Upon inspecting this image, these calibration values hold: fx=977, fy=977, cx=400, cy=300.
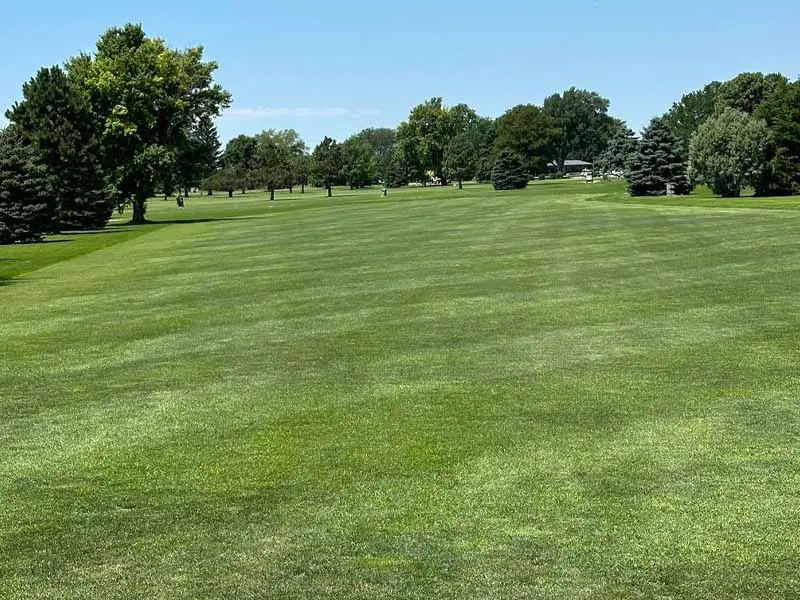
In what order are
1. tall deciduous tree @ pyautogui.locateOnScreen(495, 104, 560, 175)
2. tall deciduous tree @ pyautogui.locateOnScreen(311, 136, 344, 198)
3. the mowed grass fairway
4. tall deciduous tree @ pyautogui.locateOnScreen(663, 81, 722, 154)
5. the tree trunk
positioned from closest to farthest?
the mowed grass fairway, the tree trunk, tall deciduous tree @ pyautogui.locateOnScreen(663, 81, 722, 154), tall deciduous tree @ pyautogui.locateOnScreen(311, 136, 344, 198), tall deciduous tree @ pyautogui.locateOnScreen(495, 104, 560, 175)

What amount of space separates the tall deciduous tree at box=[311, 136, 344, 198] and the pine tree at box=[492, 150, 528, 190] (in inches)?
1742

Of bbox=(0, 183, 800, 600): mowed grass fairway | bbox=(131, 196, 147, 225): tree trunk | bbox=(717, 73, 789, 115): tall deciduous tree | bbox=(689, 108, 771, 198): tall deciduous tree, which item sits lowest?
bbox=(131, 196, 147, 225): tree trunk

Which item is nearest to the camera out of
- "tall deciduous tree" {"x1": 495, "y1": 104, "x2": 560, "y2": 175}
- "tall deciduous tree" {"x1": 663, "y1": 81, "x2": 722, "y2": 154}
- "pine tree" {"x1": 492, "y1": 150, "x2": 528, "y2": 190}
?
"pine tree" {"x1": 492, "y1": 150, "x2": 528, "y2": 190}

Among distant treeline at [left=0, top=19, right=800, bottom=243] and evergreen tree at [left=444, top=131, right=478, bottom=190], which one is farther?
evergreen tree at [left=444, top=131, right=478, bottom=190]

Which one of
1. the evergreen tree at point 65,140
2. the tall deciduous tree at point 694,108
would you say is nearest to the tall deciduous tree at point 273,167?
the tall deciduous tree at point 694,108

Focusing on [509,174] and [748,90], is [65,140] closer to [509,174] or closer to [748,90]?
[509,174]

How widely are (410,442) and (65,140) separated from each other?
58.7 meters

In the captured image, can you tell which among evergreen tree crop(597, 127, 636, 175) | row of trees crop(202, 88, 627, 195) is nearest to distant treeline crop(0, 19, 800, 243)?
evergreen tree crop(597, 127, 636, 175)

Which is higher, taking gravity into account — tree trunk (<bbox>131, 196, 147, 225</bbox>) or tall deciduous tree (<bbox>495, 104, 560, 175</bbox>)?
tall deciduous tree (<bbox>495, 104, 560, 175</bbox>)

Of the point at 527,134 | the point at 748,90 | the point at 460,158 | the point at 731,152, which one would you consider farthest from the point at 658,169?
the point at 527,134

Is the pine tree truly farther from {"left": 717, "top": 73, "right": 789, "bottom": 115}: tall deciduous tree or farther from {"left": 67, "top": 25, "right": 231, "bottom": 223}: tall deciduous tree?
{"left": 67, "top": 25, "right": 231, "bottom": 223}: tall deciduous tree

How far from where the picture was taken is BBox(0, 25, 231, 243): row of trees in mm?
54438

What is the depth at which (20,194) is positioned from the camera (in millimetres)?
54062

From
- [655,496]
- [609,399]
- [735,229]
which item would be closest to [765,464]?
[655,496]
